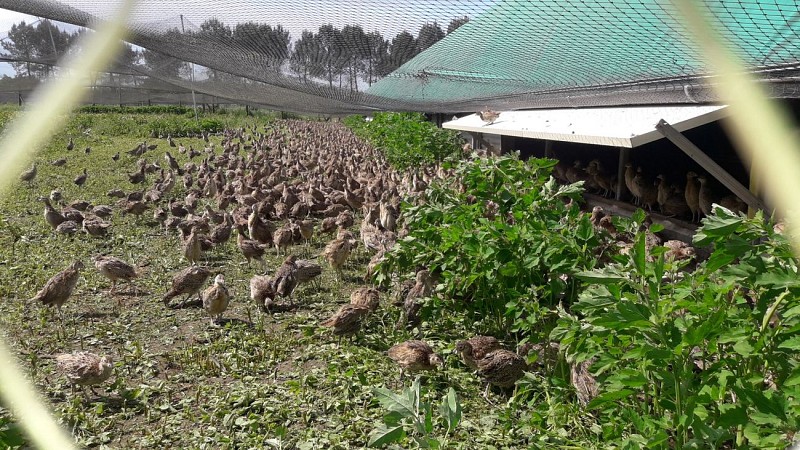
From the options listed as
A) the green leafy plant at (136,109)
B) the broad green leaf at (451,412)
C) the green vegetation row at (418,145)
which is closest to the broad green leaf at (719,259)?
the broad green leaf at (451,412)

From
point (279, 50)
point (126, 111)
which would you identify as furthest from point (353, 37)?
point (126, 111)

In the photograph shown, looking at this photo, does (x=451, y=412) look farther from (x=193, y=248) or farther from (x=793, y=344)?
(x=193, y=248)

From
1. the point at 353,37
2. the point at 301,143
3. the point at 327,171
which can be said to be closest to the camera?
the point at 353,37

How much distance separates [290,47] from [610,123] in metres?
3.36

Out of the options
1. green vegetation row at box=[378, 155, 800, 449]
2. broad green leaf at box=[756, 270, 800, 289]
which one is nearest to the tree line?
green vegetation row at box=[378, 155, 800, 449]

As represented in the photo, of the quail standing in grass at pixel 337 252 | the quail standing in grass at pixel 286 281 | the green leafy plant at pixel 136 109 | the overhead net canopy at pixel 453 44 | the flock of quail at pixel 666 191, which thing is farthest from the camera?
the green leafy plant at pixel 136 109

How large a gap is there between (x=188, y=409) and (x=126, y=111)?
98.0 ft

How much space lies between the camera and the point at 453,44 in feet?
18.8

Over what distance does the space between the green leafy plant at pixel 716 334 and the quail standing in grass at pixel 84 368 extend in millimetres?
2886

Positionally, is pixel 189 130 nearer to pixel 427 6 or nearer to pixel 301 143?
pixel 301 143

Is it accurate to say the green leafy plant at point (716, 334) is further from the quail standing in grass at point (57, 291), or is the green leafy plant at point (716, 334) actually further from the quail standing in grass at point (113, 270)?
the quail standing in grass at point (113, 270)

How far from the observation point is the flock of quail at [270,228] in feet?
12.7

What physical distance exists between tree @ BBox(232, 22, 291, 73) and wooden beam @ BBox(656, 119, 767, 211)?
10.5ft

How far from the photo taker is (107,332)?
4809mm
